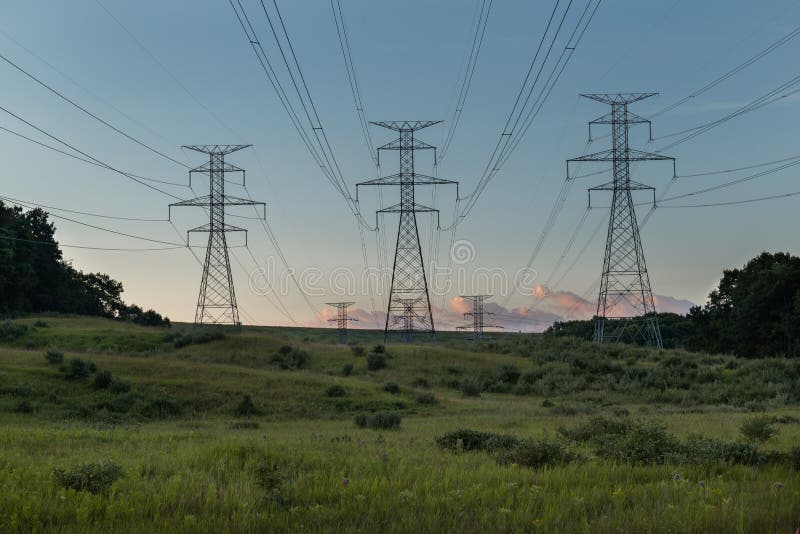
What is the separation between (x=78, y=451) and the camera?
14531 millimetres

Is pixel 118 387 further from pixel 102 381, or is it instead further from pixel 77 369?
pixel 77 369

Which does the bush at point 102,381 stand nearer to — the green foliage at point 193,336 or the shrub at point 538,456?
the green foliage at point 193,336

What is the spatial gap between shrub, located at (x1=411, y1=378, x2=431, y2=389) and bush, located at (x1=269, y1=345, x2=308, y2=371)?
8752mm

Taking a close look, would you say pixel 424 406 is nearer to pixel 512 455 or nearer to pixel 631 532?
pixel 512 455

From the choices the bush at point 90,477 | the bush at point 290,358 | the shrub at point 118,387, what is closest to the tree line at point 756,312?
the bush at point 290,358

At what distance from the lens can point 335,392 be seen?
3569 cm

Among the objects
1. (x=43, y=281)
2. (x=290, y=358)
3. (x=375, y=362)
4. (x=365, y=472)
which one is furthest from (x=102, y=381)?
(x=43, y=281)

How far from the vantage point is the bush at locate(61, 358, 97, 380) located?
3447cm

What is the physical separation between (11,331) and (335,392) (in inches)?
1397

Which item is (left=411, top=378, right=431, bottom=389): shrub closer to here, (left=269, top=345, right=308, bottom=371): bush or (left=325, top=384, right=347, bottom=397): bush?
(left=269, top=345, right=308, bottom=371): bush

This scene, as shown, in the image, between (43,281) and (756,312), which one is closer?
(756,312)

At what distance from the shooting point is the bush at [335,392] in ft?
116

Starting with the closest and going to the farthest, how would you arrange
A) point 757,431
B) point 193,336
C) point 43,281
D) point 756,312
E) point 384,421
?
1. point 757,431
2. point 384,421
3. point 193,336
4. point 756,312
5. point 43,281

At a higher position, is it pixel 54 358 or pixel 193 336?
pixel 193 336
